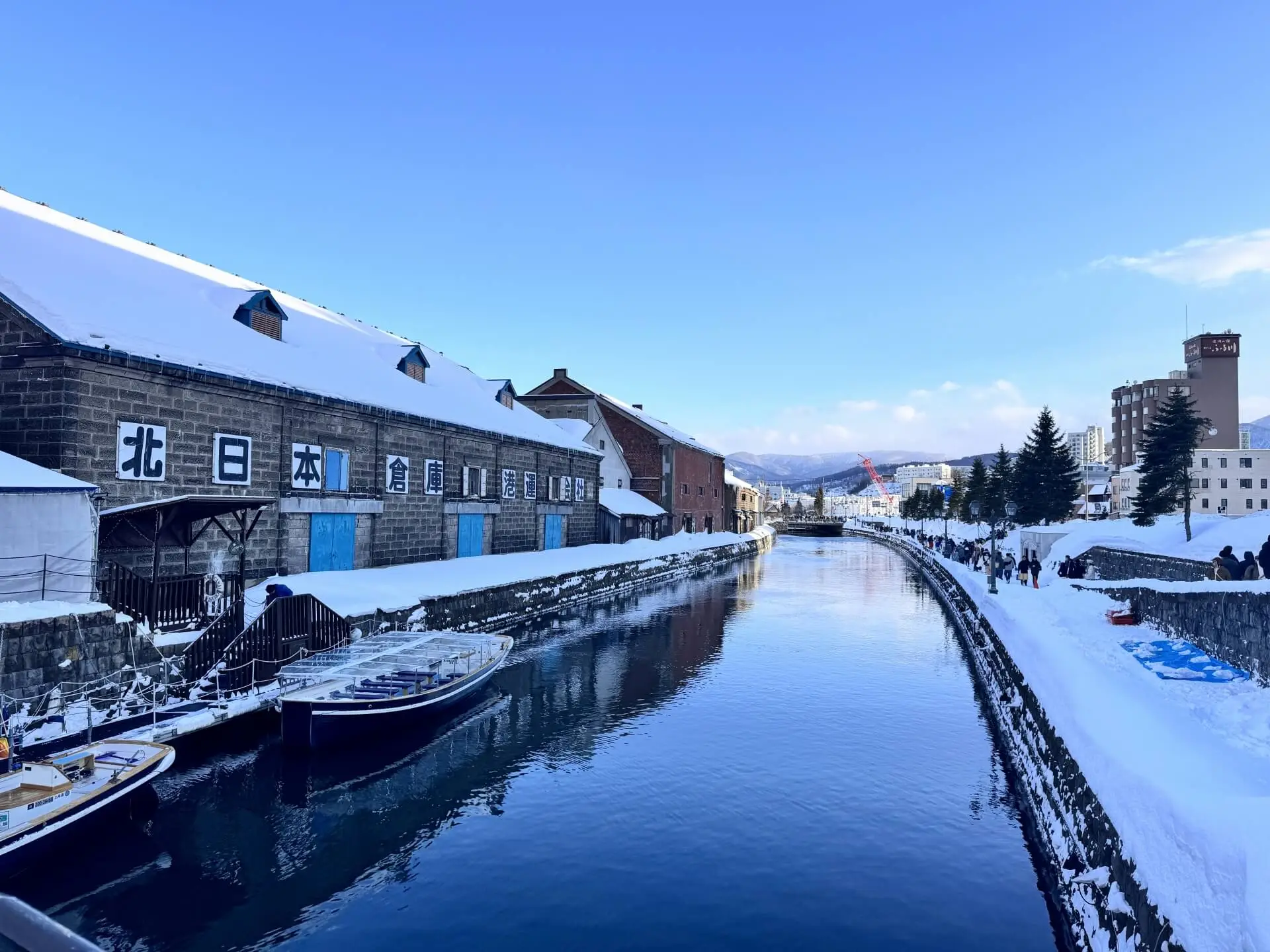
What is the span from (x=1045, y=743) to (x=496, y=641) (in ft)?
53.1

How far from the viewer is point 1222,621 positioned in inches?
744

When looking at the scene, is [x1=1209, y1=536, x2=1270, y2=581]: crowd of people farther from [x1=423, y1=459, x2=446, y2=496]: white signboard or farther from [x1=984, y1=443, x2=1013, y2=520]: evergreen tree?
[x1=984, y1=443, x2=1013, y2=520]: evergreen tree

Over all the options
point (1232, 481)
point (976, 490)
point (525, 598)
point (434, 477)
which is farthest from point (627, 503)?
point (1232, 481)

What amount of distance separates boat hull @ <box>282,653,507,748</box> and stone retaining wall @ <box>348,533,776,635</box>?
6022 millimetres

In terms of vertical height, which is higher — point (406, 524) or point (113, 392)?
point (113, 392)

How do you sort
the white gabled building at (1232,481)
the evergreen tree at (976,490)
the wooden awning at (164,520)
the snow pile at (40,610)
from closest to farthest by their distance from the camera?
the snow pile at (40,610) → the wooden awning at (164,520) → the evergreen tree at (976,490) → the white gabled building at (1232,481)

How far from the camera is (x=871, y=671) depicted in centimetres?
2766

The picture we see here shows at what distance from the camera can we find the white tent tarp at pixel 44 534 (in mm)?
17078

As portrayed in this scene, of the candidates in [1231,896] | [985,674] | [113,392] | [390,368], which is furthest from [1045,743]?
[390,368]

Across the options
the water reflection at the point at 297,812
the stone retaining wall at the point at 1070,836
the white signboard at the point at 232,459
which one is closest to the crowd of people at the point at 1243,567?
the stone retaining wall at the point at 1070,836

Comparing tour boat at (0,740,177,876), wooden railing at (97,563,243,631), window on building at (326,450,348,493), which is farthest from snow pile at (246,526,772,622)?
tour boat at (0,740,177,876)

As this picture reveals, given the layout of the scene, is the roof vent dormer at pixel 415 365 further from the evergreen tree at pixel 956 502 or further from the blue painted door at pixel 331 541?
the evergreen tree at pixel 956 502

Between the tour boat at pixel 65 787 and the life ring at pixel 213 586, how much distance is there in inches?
340

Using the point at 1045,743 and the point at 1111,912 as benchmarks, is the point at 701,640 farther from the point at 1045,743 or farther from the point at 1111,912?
the point at 1111,912
